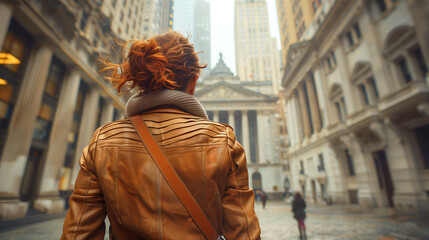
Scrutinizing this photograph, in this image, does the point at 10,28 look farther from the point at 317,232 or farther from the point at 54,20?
the point at 317,232

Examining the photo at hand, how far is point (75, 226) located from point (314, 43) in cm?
1954

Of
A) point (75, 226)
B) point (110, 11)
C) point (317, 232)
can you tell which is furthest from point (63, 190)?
point (75, 226)

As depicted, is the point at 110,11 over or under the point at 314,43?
under

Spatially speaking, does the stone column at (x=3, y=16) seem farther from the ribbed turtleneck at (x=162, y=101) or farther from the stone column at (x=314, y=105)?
the stone column at (x=314, y=105)

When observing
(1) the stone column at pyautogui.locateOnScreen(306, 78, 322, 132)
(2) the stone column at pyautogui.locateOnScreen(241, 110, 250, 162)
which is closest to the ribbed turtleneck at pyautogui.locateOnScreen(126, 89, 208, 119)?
(1) the stone column at pyautogui.locateOnScreen(306, 78, 322, 132)

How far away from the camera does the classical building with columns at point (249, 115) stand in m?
41.2

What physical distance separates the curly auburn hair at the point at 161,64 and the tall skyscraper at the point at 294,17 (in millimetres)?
21695

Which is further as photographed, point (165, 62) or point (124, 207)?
point (165, 62)

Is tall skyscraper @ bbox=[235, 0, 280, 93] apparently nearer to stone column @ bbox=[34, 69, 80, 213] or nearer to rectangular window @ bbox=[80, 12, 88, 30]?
rectangular window @ bbox=[80, 12, 88, 30]

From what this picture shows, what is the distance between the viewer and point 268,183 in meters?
40.2

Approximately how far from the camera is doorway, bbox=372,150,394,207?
496 inches

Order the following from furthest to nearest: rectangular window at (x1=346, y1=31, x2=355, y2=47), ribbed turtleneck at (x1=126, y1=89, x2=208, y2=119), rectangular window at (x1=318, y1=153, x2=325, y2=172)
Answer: rectangular window at (x1=318, y1=153, x2=325, y2=172)
rectangular window at (x1=346, y1=31, x2=355, y2=47)
ribbed turtleneck at (x1=126, y1=89, x2=208, y2=119)

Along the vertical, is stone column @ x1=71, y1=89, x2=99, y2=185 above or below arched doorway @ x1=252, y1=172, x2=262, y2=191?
above

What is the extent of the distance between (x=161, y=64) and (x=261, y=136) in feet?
141
